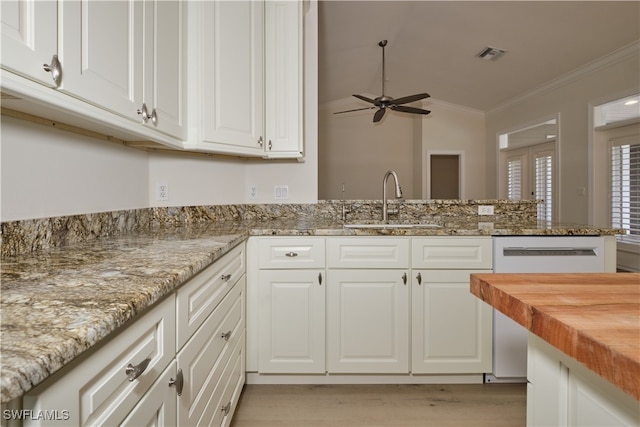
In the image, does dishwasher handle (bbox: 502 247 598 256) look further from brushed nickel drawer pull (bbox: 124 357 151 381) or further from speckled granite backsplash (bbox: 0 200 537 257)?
brushed nickel drawer pull (bbox: 124 357 151 381)

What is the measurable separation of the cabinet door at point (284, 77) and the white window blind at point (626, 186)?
4.06m

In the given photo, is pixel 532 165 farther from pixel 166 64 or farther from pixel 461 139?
pixel 166 64

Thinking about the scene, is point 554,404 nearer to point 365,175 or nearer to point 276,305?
point 276,305

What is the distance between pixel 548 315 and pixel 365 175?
23.0 feet

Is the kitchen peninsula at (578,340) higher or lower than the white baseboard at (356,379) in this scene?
higher

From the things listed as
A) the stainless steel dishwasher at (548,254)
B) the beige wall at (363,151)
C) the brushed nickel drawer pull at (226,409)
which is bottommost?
the brushed nickel drawer pull at (226,409)

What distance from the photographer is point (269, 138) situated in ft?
7.27

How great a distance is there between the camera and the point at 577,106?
4.61 m

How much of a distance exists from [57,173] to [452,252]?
182 centimetres

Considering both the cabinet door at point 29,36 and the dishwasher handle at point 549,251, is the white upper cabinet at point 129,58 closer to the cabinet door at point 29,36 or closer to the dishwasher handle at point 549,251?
the cabinet door at point 29,36

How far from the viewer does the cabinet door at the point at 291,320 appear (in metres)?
1.89

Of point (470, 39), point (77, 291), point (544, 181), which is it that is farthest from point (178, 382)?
point (544, 181)

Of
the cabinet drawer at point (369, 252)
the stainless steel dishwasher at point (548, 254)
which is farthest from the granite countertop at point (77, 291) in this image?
the stainless steel dishwasher at point (548, 254)

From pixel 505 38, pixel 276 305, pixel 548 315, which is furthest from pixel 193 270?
pixel 505 38
